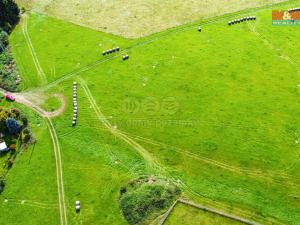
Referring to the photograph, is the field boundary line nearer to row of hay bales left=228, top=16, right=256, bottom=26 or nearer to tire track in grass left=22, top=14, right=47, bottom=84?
row of hay bales left=228, top=16, right=256, bottom=26

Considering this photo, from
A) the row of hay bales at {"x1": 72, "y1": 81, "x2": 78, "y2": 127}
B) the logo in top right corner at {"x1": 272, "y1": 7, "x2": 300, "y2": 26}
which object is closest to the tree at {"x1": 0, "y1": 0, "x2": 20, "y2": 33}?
the row of hay bales at {"x1": 72, "y1": 81, "x2": 78, "y2": 127}

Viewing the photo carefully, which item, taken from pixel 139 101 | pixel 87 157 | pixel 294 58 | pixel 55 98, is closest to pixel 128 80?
pixel 139 101

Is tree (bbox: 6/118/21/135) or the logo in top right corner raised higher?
the logo in top right corner

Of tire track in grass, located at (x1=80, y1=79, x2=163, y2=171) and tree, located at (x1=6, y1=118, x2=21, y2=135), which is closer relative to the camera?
tire track in grass, located at (x1=80, y1=79, x2=163, y2=171)

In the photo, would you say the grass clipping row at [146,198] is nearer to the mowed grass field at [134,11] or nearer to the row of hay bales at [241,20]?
the mowed grass field at [134,11]

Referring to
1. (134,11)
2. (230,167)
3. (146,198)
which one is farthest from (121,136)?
(134,11)

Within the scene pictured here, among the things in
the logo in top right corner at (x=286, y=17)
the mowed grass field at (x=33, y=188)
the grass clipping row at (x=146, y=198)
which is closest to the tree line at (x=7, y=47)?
the mowed grass field at (x=33, y=188)

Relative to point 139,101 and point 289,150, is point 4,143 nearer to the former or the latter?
point 139,101
